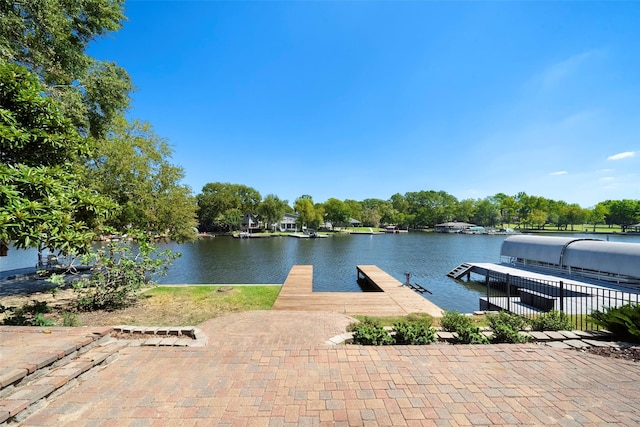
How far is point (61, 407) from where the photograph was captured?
3027 mm

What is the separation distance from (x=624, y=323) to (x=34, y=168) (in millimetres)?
10207

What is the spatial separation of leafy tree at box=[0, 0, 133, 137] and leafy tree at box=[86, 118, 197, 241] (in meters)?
2.85

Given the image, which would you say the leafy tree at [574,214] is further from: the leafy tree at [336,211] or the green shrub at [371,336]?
the green shrub at [371,336]

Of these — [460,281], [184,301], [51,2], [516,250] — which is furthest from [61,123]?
[516,250]

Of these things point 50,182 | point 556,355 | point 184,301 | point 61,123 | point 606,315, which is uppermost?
point 61,123

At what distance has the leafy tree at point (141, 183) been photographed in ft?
40.9

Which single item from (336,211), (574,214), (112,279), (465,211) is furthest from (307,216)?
(574,214)

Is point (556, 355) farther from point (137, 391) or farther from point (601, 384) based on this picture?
point (137, 391)

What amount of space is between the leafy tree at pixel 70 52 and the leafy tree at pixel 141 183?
2851 millimetres

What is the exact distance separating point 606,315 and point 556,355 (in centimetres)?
209

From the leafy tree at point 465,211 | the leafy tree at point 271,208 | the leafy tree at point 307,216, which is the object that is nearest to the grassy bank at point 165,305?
the leafy tree at point 271,208

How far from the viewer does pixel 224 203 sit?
6319 cm

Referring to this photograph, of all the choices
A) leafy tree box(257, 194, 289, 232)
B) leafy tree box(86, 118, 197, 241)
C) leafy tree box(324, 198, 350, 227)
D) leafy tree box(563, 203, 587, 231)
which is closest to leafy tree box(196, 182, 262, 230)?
leafy tree box(257, 194, 289, 232)

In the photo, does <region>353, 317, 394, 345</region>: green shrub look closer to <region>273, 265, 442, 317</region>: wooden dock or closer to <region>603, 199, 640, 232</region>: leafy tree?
<region>273, 265, 442, 317</region>: wooden dock
